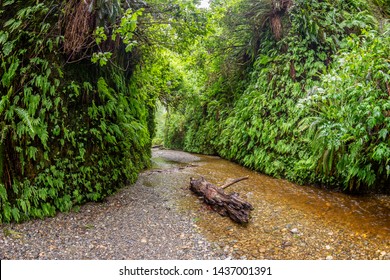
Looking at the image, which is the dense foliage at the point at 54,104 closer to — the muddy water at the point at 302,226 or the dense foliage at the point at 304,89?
the muddy water at the point at 302,226

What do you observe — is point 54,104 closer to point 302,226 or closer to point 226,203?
point 226,203

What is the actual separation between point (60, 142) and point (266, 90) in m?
6.67

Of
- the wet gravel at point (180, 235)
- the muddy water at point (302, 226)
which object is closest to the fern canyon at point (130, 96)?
the wet gravel at point (180, 235)

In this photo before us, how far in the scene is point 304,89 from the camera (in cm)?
768

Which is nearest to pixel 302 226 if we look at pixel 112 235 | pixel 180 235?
pixel 180 235

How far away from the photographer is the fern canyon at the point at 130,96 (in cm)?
413

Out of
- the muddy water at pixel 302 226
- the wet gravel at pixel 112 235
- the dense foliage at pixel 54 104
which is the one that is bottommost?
the wet gravel at pixel 112 235

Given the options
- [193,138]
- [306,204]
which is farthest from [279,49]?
[193,138]

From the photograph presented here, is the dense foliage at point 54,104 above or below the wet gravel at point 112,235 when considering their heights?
above

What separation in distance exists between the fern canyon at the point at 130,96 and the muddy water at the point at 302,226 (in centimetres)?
59

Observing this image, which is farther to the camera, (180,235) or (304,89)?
(304,89)

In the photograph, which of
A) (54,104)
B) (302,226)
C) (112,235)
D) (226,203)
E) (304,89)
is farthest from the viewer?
(304,89)

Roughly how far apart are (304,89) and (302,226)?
4693 mm

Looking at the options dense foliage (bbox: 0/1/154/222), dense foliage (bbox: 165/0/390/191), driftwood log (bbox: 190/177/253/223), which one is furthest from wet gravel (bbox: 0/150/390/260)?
dense foliage (bbox: 165/0/390/191)
